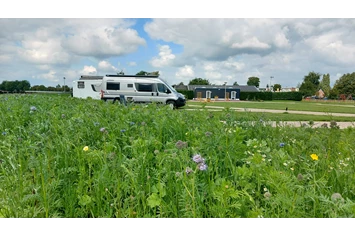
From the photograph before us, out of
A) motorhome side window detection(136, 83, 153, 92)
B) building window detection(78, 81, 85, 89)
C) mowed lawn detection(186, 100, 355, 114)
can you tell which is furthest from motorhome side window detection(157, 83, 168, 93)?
building window detection(78, 81, 85, 89)

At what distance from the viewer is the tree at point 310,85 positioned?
60.0 metres

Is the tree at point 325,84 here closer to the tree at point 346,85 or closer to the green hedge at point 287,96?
the tree at point 346,85

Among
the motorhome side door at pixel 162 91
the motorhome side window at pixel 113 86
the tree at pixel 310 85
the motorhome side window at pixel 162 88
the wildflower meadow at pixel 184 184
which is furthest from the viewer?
the tree at pixel 310 85

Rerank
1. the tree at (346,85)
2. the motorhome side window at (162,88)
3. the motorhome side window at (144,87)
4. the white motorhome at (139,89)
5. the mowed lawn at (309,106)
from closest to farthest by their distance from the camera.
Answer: the mowed lawn at (309,106)
the white motorhome at (139,89)
the motorhome side window at (162,88)
the motorhome side window at (144,87)
the tree at (346,85)

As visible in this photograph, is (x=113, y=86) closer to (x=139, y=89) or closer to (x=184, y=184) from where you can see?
(x=139, y=89)

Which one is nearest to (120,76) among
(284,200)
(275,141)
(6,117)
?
(6,117)

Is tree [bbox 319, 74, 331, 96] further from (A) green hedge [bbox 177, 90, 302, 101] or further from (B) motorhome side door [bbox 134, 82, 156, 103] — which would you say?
(B) motorhome side door [bbox 134, 82, 156, 103]

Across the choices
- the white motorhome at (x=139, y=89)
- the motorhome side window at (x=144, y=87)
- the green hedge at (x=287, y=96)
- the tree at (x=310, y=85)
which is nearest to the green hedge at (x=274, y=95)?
the green hedge at (x=287, y=96)

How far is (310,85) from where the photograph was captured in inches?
2542

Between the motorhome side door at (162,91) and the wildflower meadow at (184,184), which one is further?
the motorhome side door at (162,91)

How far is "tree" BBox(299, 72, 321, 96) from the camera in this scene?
197 ft

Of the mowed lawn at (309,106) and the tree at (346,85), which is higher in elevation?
the tree at (346,85)
